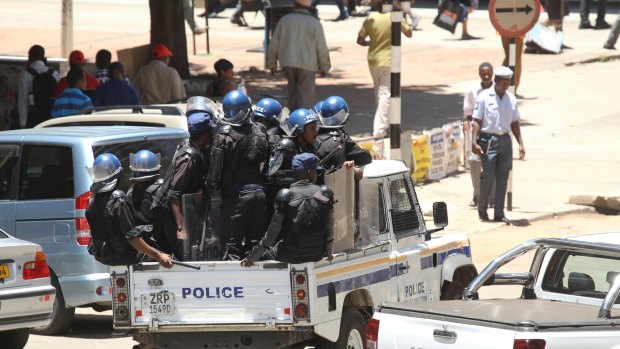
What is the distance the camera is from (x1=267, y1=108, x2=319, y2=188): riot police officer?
9609 mm

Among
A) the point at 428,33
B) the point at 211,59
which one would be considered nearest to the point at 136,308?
the point at 211,59

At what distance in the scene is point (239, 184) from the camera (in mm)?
9508

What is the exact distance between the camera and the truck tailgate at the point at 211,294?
8984 mm

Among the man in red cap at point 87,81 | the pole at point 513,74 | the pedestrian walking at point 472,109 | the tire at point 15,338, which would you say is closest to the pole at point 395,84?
the pedestrian walking at point 472,109

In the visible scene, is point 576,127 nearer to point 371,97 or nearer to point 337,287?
point 371,97

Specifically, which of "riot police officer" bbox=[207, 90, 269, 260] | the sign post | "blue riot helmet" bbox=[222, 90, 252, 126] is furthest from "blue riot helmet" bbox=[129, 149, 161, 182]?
the sign post

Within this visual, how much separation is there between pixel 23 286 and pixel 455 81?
61.2 feet

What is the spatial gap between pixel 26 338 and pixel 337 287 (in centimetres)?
298

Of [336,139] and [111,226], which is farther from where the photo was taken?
[336,139]

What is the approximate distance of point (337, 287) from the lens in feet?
30.3

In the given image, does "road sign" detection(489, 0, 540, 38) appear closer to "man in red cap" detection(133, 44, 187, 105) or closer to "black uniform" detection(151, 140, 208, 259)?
"man in red cap" detection(133, 44, 187, 105)

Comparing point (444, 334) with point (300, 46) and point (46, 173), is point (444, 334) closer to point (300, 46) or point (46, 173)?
point (46, 173)

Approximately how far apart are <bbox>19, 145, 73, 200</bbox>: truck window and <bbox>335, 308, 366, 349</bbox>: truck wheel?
296 centimetres

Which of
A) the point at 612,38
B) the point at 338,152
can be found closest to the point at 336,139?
the point at 338,152
